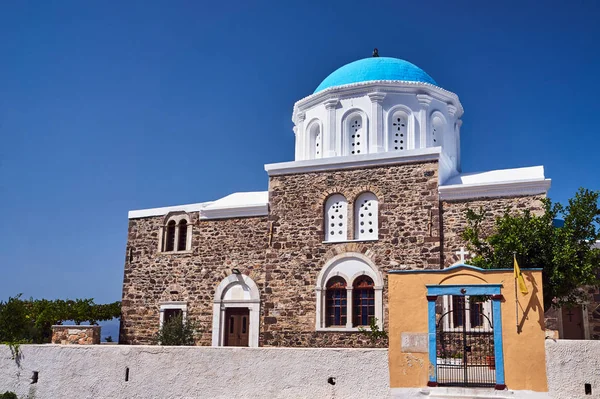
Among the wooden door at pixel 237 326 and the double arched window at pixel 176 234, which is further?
the double arched window at pixel 176 234

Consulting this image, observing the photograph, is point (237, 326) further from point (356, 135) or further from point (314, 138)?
point (356, 135)

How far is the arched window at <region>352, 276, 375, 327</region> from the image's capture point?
53.3ft

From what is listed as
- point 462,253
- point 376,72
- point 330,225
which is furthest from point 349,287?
point 376,72

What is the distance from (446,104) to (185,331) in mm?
10633

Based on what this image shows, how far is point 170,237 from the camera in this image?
19859mm

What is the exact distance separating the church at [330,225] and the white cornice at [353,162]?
0.03m

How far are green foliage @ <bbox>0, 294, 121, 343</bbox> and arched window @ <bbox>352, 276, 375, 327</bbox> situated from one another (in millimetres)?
8359

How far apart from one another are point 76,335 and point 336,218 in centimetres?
796

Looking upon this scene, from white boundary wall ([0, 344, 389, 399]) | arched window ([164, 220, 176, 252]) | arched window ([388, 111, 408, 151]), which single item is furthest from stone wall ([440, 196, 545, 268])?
arched window ([164, 220, 176, 252])

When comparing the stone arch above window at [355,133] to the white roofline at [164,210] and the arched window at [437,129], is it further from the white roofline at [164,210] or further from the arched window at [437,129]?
the white roofline at [164,210]

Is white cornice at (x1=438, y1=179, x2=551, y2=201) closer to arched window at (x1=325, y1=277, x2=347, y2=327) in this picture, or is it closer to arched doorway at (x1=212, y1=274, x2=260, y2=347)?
arched window at (x1=325, y1=277, x2=347, y2=327)

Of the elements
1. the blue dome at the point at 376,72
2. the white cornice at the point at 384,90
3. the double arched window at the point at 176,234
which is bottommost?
the double arched window at the point at 176,234

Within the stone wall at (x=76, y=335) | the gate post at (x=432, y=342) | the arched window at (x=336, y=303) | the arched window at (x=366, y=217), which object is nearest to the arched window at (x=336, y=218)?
the arched window at (x=366, y=217)

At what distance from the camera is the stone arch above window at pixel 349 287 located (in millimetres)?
16219
